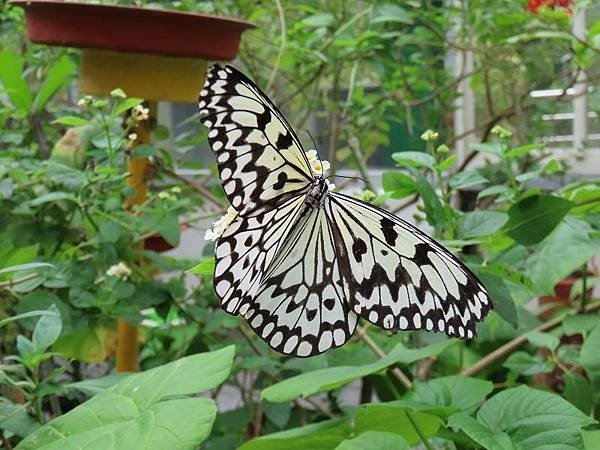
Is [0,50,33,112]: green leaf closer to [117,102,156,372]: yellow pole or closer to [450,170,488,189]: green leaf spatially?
[117,102,156,372]: yellow pole

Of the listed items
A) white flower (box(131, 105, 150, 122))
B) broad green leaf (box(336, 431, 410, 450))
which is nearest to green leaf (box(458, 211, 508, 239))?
broad green leaf (box(336, 431, 410, 450))

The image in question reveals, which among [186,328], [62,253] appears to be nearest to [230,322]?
[186,328]

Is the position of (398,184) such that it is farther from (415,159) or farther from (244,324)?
(244,324)

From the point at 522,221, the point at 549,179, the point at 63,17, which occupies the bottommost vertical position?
the point at 549,179

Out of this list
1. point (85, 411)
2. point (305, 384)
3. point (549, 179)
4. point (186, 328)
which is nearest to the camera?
point (85, 411)

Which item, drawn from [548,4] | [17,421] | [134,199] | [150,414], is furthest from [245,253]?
[548,4]

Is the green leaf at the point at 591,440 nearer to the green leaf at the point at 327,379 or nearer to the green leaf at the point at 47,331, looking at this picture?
the green leaf at the point at 327,379

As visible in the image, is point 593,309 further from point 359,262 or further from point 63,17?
point 63,17
